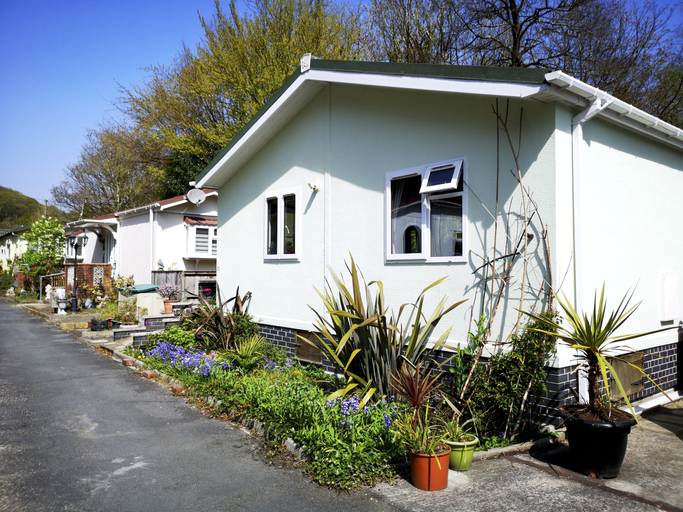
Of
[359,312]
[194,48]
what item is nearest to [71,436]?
[359,312]

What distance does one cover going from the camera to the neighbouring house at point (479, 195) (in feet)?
18.7

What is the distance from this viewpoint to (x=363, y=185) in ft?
26.1

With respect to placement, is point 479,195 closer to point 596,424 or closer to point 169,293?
point 596,424

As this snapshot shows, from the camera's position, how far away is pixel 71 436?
6.04 m

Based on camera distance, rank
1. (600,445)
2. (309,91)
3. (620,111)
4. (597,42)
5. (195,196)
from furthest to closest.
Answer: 1. (597,42)
2. (195,196)
3. (309,91)
4. (620,111)
5. (600,445)

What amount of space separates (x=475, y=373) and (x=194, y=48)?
2493cm

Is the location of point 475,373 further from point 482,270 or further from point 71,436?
point 71,436

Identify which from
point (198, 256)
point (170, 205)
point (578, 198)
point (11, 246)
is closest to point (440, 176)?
point (578, 198)

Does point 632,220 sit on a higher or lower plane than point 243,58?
lower

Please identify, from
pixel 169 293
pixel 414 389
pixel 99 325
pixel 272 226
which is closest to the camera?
pixel 414 389

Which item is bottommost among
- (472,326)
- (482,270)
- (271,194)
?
(472,326)

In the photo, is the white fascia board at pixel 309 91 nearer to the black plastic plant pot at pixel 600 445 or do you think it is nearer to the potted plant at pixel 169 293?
the black plastic plant pot at pixel 600 445

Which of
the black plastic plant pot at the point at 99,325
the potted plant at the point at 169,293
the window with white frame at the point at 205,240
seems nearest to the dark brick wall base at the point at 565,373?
the potted plant at the point at 169,293

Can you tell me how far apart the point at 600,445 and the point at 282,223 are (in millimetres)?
6547
